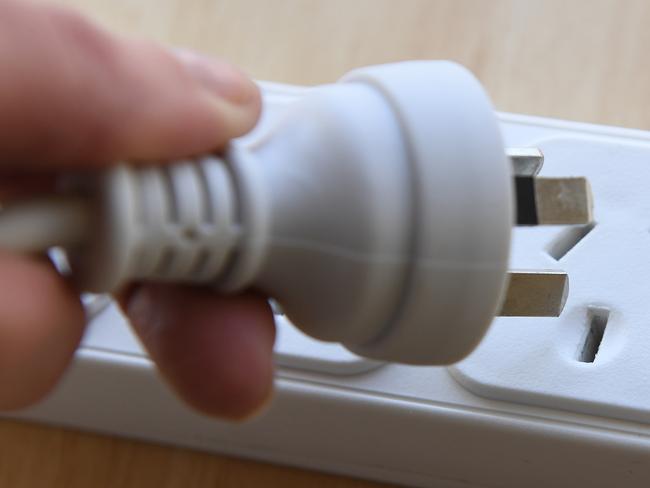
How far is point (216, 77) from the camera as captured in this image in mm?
284

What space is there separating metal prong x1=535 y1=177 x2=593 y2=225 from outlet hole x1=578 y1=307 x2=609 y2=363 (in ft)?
0.22

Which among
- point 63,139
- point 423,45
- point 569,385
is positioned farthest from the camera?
point 423,45

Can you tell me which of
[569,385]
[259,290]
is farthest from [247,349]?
[569,385]

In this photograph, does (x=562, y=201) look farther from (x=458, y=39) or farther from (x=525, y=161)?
(x=458, y=39)

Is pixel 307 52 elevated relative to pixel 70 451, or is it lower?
elevated

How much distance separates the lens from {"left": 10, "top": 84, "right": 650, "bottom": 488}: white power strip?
36 centimetres

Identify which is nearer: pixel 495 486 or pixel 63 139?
pixel 63 139

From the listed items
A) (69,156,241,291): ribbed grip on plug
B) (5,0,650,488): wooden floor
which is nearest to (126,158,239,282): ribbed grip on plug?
(69,156,241,291): ribbed grip on plug

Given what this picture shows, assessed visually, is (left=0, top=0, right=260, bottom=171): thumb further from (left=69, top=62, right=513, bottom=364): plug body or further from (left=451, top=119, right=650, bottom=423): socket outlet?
(left=451, top=119, right=650, bottom=423): socket outlet

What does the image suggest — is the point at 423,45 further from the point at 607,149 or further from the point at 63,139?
the point at 63,139

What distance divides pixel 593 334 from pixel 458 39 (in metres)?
0.16

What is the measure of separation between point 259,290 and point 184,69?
64mm

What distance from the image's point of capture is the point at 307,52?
47cm

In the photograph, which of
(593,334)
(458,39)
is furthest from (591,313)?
(458,39)
